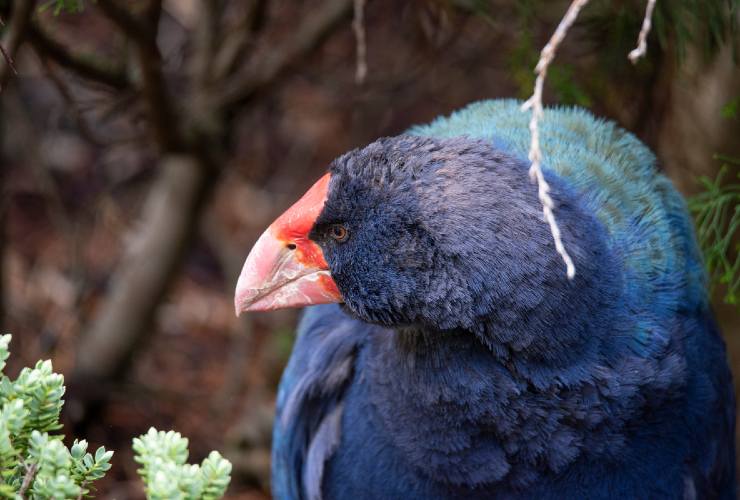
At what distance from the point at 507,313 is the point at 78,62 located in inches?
67.9

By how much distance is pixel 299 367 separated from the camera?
9.80ft

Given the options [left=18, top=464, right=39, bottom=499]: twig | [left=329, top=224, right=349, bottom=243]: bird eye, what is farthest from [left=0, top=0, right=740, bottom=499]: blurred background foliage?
[left=18, top=464, right=39, bottom=499]: twig

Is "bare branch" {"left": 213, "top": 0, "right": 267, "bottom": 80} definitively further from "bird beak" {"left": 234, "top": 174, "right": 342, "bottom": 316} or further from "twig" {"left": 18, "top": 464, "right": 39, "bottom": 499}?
"twig" {"left": 18, "top": 464, "right": 39, "bottom": 499}

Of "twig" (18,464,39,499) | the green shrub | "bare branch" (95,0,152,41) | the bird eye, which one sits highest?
"bare branch" (95,0,152,41)

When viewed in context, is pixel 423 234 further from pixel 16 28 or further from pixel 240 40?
pixel 240 40

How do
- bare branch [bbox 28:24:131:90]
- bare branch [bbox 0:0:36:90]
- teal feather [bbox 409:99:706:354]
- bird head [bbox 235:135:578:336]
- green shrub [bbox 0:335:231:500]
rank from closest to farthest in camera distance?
green shrub [bbox 0:335:231:500] → bird head [bbox 235:135:578:336] → teal feather [bbox 409:99:706:354] → bare branch [bbox 0:0:36:90] → bare branch [bbox 28:24:131:90]

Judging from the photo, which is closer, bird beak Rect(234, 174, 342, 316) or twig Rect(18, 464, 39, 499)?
twig Rect(18, 464, 39, 499)

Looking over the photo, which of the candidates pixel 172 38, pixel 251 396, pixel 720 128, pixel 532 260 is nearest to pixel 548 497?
pixel 532 260

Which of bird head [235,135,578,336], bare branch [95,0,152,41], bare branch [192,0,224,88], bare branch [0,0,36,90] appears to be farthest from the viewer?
bare branch [192,0,224,88]

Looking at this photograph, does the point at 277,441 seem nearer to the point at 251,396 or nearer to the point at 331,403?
the point at 331,403

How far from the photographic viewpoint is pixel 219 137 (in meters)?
3.79

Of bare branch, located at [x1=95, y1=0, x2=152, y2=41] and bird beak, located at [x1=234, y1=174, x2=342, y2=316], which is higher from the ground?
bare branch, located at [x1=95, y1=0, x2=152, y2=41]

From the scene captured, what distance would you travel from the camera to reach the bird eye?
2.22 meters

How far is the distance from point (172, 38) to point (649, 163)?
374 centimetres
